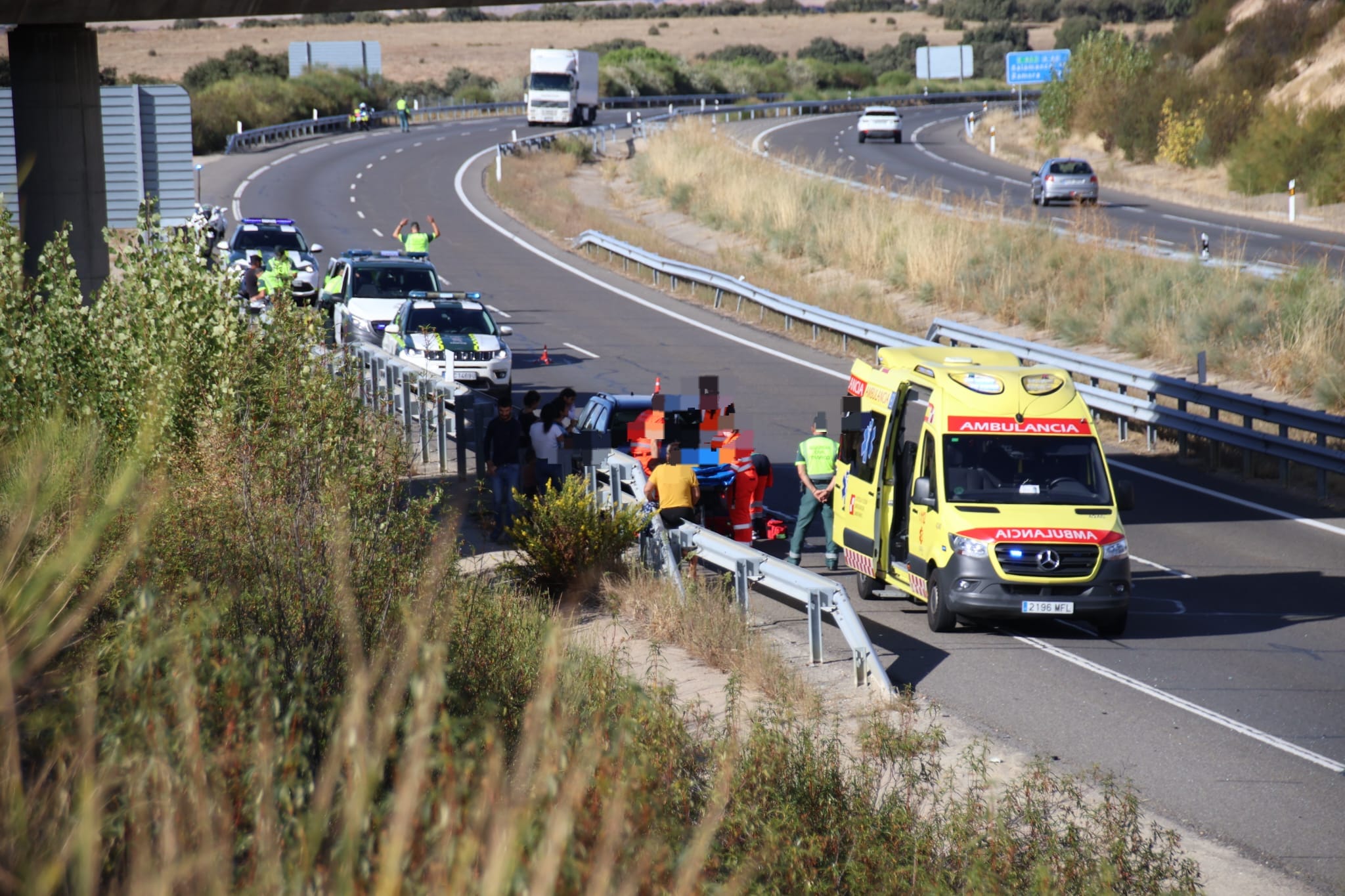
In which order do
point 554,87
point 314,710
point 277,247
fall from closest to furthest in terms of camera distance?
point 314,710, point 277,247, point 554,87

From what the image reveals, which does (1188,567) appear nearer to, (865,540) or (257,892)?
(865,540)

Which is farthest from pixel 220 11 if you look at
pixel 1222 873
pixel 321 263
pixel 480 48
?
pixel 480 48

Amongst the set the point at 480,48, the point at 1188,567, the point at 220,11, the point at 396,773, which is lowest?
the point at 1188,567

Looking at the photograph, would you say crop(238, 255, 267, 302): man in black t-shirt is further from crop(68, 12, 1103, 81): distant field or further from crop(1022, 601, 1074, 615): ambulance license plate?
crop(68, 12, 1103, 81): distant field

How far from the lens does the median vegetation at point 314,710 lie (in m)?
4.16

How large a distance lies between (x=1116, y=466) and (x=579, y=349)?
1168 centimetres

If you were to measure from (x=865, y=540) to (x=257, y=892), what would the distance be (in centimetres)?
1064

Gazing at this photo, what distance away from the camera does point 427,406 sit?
20016 mm

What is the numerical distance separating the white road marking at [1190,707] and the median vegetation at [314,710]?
193cm

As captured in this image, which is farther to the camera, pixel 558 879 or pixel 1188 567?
→ pixel 1188 567

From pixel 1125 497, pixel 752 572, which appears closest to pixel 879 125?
pixel 1125 497

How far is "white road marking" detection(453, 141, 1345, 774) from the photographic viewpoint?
10266 mm

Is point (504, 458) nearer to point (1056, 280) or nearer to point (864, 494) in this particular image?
point (864, 494)

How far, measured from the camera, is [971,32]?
146375mm
